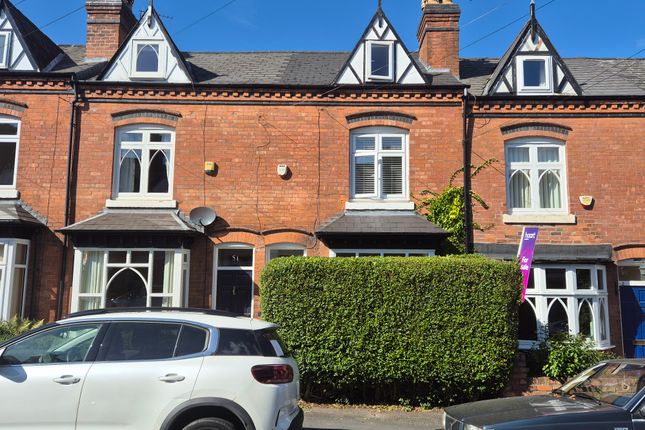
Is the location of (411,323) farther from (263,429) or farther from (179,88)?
(179,88)

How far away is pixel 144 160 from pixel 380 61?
6.15 metres

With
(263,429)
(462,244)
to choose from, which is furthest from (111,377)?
(462,244)

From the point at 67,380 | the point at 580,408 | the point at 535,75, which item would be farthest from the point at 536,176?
the point at 67,380

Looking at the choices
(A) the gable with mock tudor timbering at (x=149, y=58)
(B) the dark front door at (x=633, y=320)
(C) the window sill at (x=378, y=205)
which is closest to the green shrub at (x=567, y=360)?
(B) the dark front door at (x=633, y=320)

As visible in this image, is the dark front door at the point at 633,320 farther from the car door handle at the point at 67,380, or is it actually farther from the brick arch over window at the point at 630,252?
the car door handle at the point at 67,380

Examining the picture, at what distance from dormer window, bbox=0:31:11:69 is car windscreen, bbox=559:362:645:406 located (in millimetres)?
13152

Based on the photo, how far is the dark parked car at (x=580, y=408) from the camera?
14.5 ft

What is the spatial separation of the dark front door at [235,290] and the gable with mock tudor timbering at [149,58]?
467cm

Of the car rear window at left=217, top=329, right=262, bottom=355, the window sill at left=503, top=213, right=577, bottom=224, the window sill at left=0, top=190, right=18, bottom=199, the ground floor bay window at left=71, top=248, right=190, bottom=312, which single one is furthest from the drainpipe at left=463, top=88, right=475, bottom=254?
the window sill at left=0, top=190, right=18, bottom=199

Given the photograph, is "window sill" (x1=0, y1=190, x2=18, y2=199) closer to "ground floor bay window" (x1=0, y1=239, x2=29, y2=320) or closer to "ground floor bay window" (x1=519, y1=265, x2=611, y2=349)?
"ground floor bay window" (x1=0, y1=239, x2=29, y2=320)

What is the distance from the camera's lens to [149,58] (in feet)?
40.0

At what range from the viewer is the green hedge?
802 cm

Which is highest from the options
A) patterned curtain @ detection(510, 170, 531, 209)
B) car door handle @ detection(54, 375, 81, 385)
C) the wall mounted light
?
the wall mounted light

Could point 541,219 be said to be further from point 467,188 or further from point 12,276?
point 12,276
